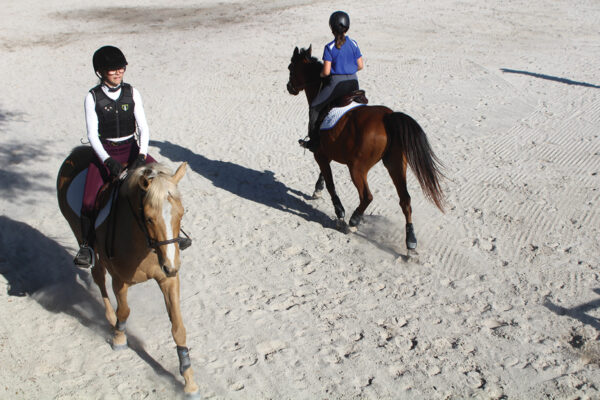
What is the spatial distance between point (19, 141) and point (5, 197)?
8.23 ft

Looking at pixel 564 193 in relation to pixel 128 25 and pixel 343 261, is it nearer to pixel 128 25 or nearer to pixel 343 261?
pixel 343 261

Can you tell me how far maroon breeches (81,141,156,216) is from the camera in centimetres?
477

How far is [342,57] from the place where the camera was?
743 centimetres

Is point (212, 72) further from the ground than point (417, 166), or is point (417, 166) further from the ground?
point (417, 166)

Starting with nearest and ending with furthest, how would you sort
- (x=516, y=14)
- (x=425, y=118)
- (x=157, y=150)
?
(x=157, y=150)
(x=425, y=118)
(x=516, y=14)

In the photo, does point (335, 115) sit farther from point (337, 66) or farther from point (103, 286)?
point (103, 286)

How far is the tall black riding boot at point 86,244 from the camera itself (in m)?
4.81

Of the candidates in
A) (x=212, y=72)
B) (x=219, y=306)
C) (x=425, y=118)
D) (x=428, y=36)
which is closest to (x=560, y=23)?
(x=428, y=36)

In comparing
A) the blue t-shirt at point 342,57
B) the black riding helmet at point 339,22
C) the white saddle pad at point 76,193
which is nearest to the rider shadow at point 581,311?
the blue t-shirt at point 342,57

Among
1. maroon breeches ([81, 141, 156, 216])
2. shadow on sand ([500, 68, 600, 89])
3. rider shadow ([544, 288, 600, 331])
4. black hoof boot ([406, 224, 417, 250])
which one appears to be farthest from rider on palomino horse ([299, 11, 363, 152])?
shadow on sand ([500, 68, 600, 89])

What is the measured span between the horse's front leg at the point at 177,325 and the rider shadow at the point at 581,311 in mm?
3781

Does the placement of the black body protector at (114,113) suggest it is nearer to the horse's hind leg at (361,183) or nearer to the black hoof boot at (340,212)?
the horse's hind leg at (361,183)

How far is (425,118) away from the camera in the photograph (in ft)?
37.7

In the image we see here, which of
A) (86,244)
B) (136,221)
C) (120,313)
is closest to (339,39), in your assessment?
(86,244)
